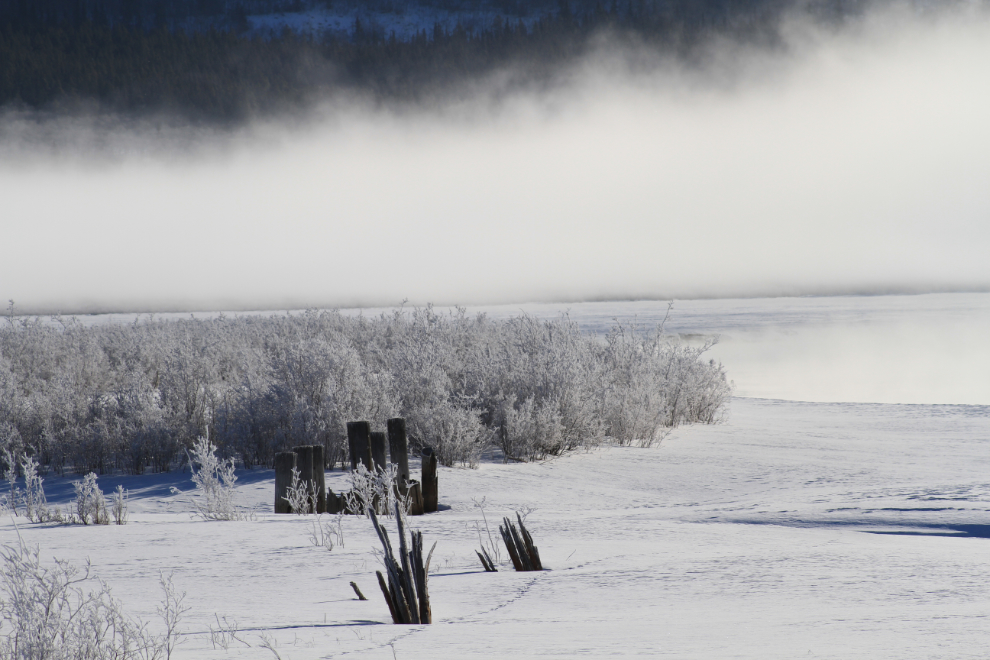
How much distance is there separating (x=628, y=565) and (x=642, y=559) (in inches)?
7.1

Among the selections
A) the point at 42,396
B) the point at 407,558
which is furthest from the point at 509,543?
the point at 42,396

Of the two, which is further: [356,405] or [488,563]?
[356,405]

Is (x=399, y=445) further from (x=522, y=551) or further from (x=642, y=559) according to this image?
(x=642, y=559)

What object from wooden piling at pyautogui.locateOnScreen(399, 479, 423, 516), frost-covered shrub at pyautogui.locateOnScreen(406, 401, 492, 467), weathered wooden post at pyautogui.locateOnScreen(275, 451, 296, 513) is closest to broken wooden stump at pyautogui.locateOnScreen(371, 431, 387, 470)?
wooden piling at pyautogui.locateOnScreen(399, 479, 423, 516)

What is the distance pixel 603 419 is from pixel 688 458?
1.17 m

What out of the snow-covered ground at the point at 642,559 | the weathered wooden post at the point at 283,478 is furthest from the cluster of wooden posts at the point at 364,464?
the snow-covered ground at the point at 642,559

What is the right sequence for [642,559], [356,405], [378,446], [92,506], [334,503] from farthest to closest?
[356,405] < [378,446] < [334,503] < [92,506] < [642,559]

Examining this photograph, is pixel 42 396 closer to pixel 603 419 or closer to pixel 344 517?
pixel 344 517

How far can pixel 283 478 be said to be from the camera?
22.2 ft

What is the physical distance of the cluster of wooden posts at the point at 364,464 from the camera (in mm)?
6750

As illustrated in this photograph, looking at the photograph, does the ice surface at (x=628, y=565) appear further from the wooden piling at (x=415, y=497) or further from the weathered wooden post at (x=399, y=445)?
the weathered wooden post at (x=399, y=445)

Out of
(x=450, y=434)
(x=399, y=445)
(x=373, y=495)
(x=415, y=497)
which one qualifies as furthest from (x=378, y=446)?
(x=450, y=434)

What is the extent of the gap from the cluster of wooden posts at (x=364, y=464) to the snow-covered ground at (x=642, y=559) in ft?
1.16

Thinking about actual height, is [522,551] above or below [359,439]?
below
